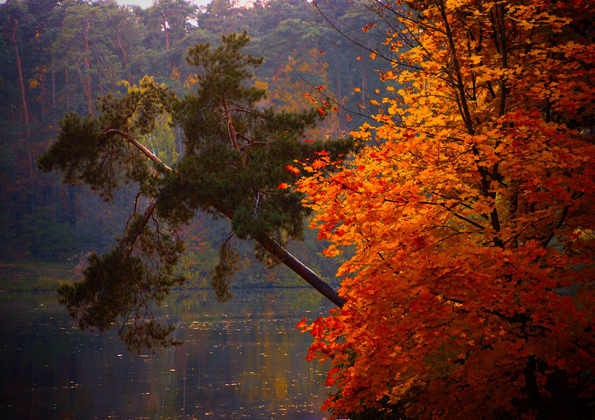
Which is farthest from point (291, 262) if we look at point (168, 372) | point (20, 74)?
point (20, 74)

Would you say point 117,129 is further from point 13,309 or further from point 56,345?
point 13,309

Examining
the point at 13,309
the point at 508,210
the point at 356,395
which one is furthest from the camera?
the point at 13,309

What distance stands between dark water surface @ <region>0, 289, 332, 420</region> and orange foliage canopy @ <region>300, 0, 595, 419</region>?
6956 mm

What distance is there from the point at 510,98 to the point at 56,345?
1780 cm

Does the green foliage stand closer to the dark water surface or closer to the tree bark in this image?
the tree bark

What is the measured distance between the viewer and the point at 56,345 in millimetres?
19766

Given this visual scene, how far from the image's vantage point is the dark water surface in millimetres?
12609

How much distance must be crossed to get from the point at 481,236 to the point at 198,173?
5.63m

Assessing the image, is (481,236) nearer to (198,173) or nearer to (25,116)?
(198,173)

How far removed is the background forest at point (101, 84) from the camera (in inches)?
1596

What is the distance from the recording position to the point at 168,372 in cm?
1633

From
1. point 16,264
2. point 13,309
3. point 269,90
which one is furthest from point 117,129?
point 269,90

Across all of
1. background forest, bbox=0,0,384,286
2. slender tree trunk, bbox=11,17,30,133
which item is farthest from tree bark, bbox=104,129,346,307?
slender tree trunk, bbox=11,17,30,133

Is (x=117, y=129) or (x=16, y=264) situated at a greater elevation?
(x=117, y=129)
